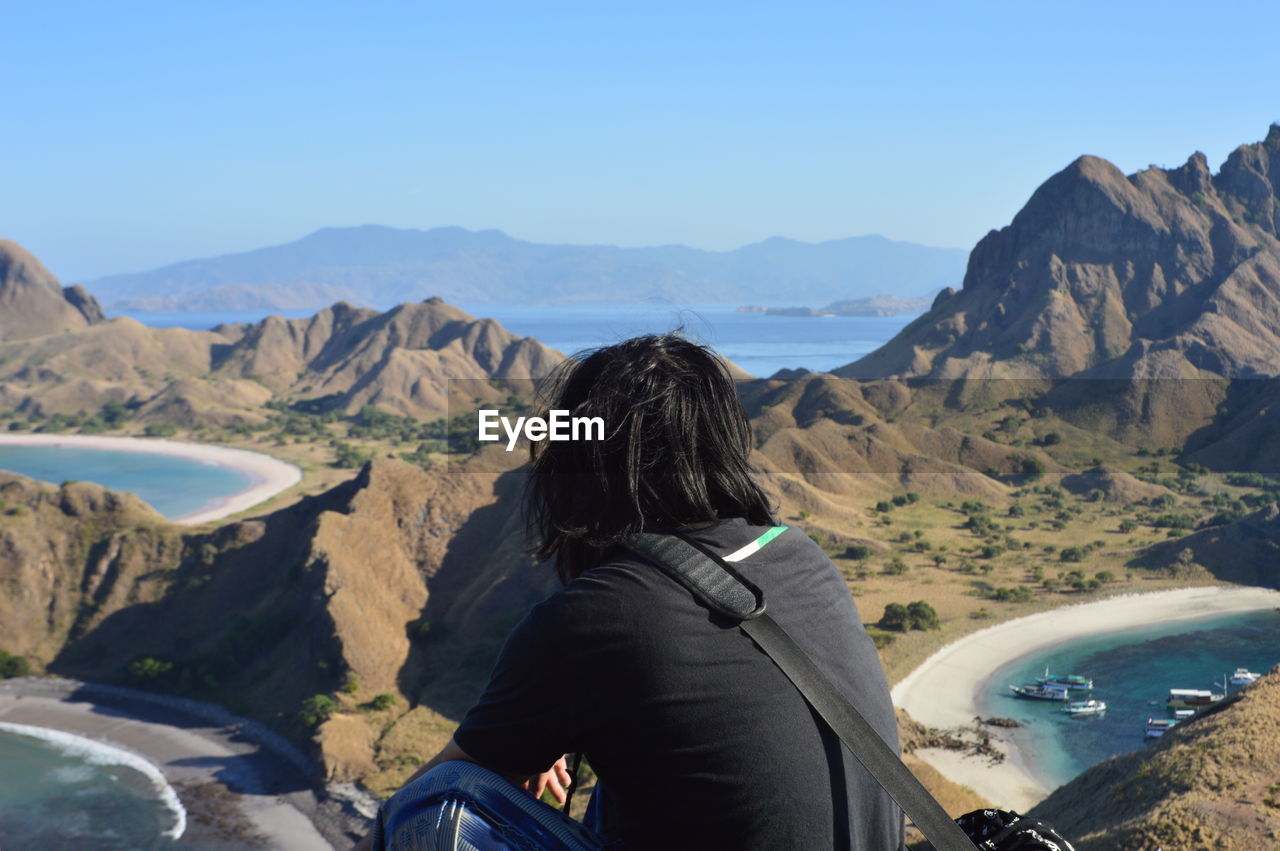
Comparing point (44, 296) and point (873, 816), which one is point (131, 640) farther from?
point (44, 296)

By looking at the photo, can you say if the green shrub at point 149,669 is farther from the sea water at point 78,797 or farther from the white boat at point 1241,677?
the white boat at point 1241,677

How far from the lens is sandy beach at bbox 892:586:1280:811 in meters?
21.7

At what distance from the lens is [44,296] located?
401 ft

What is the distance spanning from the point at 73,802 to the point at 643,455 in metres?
26.1

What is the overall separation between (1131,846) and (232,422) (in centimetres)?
8875

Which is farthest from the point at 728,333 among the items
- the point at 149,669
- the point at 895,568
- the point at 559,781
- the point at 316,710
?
the point at 559,781

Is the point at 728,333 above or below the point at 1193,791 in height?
above

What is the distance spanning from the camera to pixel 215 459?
7488 cm

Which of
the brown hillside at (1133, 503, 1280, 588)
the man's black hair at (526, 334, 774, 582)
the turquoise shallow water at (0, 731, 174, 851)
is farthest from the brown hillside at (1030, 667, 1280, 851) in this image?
the brown hillside at (1133, 503, 1280, 588)

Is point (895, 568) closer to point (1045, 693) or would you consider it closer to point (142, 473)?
point (1045, 693)

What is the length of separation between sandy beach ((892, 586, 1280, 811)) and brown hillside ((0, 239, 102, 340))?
394 ft

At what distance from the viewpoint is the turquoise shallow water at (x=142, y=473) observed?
60562 millimetres

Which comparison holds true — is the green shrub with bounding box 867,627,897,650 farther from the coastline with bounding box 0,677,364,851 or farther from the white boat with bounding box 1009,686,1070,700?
the coastline with bounding box 0,677,364,851

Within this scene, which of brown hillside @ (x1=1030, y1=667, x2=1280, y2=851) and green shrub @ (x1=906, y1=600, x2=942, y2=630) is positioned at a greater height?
brown hillside @ (x1=1030, y1=667, x2=1280, y2=851)
